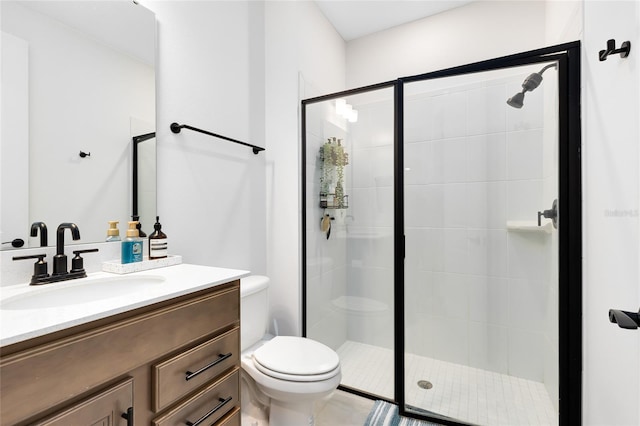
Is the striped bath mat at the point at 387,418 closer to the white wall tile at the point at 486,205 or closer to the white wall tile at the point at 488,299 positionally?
the white wall tile at the point at 488,299

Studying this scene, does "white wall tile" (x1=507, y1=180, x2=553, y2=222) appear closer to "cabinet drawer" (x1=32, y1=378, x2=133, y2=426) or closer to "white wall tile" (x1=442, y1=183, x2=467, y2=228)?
"white wall tile" (x1=442, y1=183, x2=467, y2=228)

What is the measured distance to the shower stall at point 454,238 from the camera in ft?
4.52

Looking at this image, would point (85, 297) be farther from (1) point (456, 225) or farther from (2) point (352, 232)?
(1) point (456, 225)

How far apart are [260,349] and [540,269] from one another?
1492mm

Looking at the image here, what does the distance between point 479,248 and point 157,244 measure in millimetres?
1697

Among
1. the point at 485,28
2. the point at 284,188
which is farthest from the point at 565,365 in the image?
the point at 485,28

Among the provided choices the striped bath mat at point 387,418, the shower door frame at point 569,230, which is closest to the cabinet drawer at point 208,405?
the striped bath mat at point 387,418

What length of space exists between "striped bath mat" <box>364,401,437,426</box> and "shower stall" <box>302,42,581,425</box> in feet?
0.14

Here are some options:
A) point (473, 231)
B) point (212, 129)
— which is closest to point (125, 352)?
point (212, 129)

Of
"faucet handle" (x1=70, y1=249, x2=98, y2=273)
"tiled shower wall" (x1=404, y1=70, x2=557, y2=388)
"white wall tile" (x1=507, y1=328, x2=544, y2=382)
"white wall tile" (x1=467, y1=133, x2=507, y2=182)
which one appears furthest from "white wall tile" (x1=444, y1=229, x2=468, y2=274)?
"faucet handle" (x1=70, y1=249, x2=98, y2=273)

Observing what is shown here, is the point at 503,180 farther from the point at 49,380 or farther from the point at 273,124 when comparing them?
the point at 49,380

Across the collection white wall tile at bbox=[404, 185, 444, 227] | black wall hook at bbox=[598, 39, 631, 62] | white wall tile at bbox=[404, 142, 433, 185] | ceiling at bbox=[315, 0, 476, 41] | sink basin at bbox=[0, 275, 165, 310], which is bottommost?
sink basin at bbox=[0, 275, 165, 310]

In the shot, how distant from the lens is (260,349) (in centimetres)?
145

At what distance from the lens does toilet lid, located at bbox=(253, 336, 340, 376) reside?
1286mm
